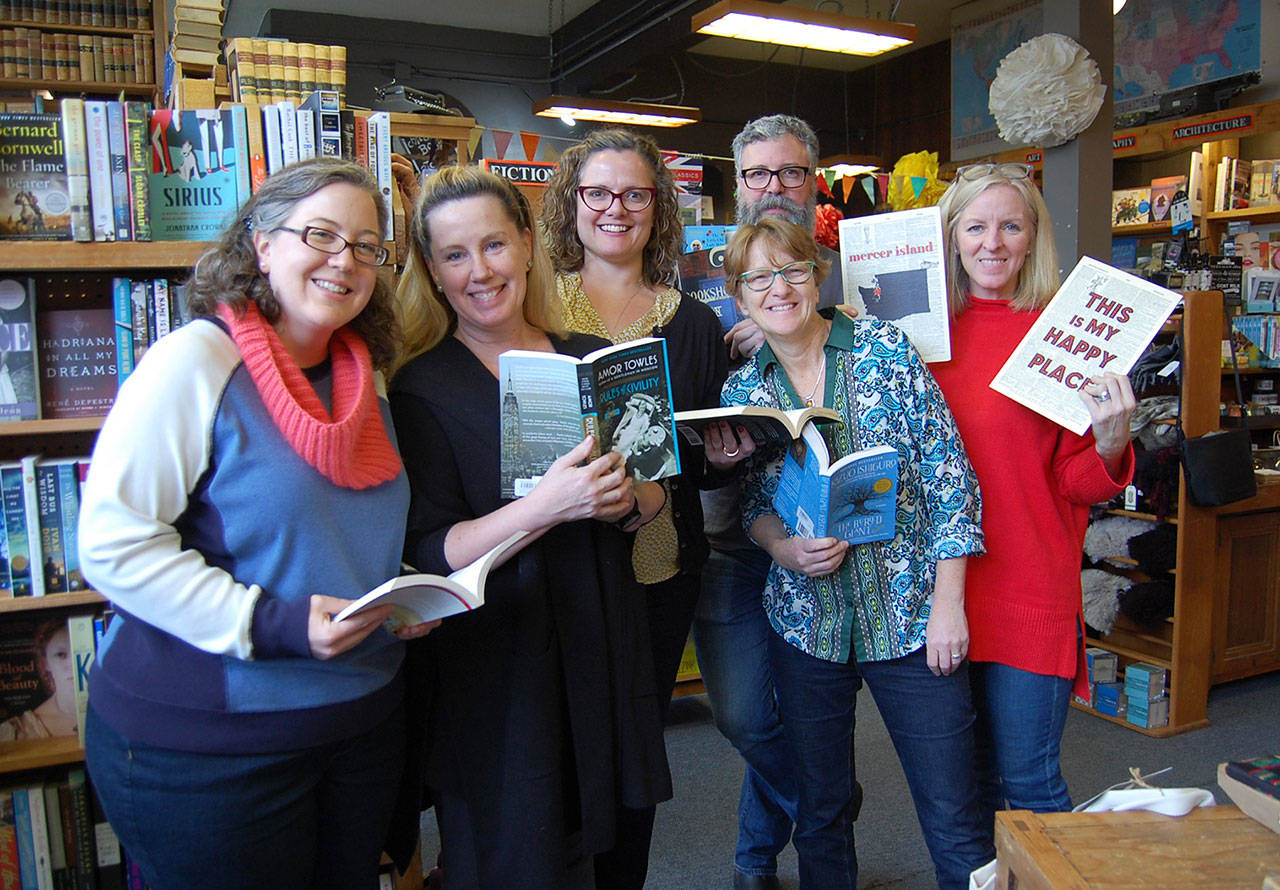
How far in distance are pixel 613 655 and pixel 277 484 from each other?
0.66 m

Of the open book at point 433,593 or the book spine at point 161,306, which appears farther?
the book spine at point 161,306

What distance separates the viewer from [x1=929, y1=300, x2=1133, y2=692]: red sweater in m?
1.84

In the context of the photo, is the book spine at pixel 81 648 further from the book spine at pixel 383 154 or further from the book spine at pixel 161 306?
the book spine at pixel 383 154

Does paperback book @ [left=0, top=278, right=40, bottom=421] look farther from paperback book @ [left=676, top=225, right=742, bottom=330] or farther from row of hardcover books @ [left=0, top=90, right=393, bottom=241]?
paperback book @ [left=676, top=225, right=742, bottom=330]

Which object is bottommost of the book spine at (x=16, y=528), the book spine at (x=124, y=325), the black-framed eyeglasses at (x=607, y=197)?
the book spine at (x=16, y=528)

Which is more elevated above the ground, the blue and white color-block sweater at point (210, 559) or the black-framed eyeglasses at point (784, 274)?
the black-framed eyeglasses at point (784, 274)

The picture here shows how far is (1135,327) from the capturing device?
1884 mm

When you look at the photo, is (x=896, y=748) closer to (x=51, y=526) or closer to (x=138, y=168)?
(x=51, y=526)

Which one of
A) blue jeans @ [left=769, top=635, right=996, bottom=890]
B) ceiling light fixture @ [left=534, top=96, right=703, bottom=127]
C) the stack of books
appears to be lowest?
A: blue jeans @ [left=769, top=635, right=996, bottom=890]

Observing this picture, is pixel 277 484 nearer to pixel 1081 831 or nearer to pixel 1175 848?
pixel 1081 831

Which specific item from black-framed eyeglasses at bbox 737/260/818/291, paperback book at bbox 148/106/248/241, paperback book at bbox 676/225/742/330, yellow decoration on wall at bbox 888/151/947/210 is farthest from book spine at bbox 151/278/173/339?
yellow decoration on wall at bbox 888/151/947/210

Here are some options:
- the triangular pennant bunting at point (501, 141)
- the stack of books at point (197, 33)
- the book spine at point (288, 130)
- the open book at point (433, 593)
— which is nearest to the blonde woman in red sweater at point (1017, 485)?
the open book at point (433, 593)

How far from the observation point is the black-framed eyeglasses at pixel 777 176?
2.45m

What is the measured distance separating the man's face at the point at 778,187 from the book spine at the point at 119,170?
1.45 m
